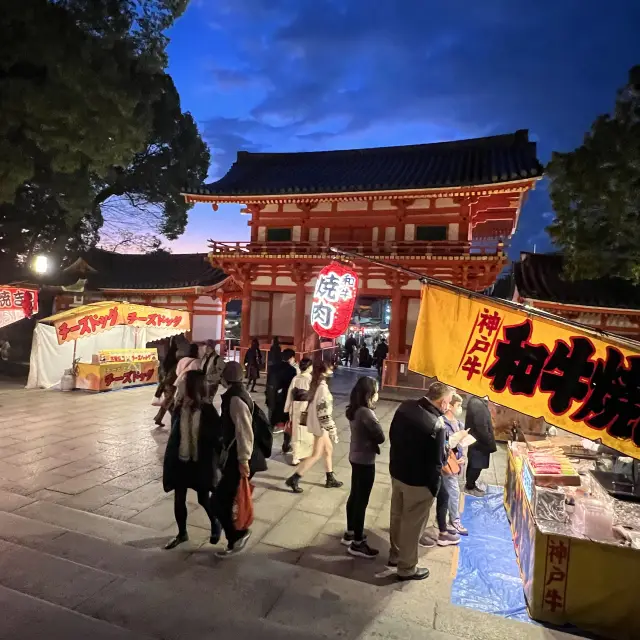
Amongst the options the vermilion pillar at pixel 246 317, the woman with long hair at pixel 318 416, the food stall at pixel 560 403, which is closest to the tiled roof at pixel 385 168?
the vermilion pillar at pixel 246 317

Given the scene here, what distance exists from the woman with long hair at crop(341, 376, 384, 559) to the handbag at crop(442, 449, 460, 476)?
930 mm

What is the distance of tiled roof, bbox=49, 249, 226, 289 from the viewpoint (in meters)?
20.3

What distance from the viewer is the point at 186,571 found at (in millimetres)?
3840

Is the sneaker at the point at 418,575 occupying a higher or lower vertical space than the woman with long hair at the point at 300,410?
lower

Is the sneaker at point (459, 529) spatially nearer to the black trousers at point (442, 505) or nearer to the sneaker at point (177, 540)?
the black trousers at point (442, 505)

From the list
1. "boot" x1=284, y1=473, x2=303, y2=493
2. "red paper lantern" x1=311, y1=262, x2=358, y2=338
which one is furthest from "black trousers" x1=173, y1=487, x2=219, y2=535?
"red paper lantern" x1=311, y1=262, x2=358, y2=338

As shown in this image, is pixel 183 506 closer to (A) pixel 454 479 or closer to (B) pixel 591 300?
(A) pixel 454 479

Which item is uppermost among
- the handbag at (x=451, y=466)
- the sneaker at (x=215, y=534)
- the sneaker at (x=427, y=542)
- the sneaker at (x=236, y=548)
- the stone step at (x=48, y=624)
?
the handbag at (x=451, y=466)

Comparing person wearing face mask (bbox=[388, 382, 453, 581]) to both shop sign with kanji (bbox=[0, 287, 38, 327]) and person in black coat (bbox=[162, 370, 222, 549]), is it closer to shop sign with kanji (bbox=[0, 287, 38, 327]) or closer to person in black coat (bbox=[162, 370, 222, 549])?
person in black coat (bbox=[162, 370, 222, 549])

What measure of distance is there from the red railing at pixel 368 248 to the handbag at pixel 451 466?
9.83 m

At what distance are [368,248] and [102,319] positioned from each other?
29.1 ft

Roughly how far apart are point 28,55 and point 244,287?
9403 millimetres

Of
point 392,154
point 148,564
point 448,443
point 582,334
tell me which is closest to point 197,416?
point 148,564

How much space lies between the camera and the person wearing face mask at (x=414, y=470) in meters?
3.79
